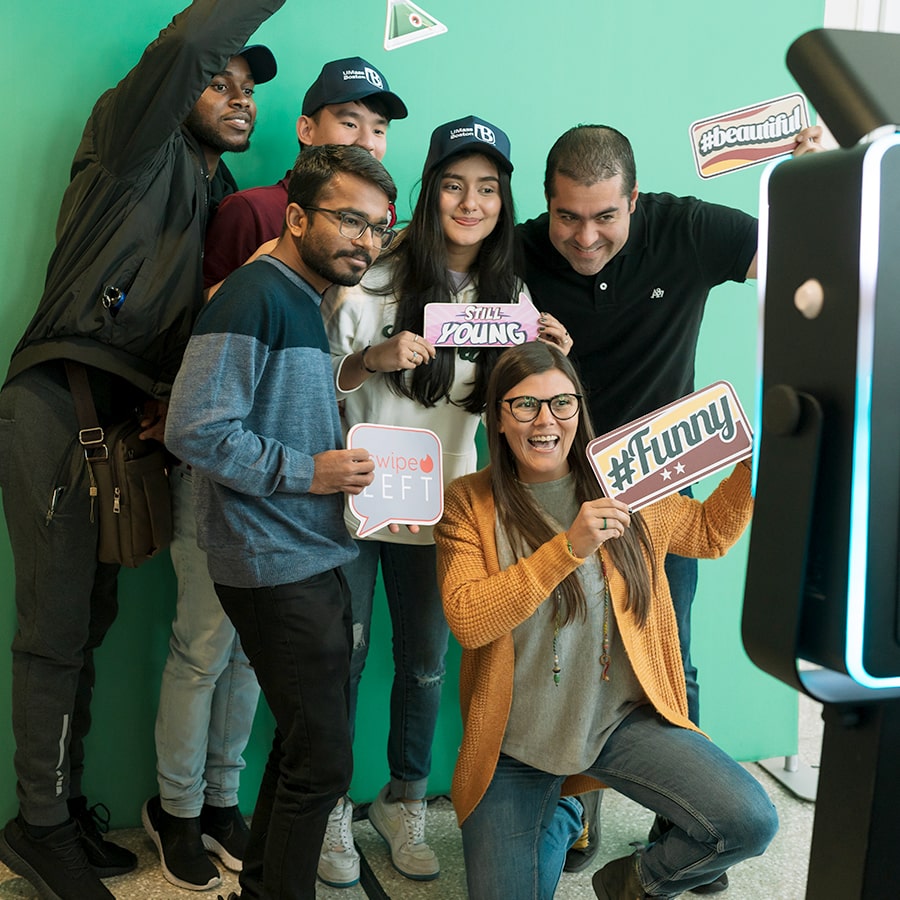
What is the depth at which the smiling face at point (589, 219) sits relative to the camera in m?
1.90

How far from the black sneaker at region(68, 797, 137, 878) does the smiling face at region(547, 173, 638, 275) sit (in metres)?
1.53

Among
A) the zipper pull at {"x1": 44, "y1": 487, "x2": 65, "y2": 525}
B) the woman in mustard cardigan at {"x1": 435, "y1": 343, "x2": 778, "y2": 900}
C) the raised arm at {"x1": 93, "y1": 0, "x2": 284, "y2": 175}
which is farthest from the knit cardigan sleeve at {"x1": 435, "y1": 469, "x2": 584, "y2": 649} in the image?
the raised arm at {"x1": 93, "y1": 0, "x2": 284, "y2": 175}

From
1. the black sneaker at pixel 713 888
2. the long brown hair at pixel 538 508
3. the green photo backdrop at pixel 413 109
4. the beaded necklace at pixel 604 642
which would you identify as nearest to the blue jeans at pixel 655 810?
the beaded necklace at pixel 604 642

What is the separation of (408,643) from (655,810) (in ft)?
2.20

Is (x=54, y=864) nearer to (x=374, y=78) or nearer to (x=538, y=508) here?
(x=538, y=508)

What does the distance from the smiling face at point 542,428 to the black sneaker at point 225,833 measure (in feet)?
3.53

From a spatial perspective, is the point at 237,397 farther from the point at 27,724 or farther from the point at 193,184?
the point at 27,724

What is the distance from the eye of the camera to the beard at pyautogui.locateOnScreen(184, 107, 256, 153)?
6.44ft

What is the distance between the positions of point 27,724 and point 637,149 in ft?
6.03

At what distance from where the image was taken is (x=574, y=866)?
2189mm

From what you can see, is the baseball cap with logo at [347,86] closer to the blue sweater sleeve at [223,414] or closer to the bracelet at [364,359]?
the bracelet at [364,359]

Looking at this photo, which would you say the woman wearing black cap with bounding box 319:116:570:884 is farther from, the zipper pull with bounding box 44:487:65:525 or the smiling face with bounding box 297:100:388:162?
the zipper pull with bounding box 44:487:65:525

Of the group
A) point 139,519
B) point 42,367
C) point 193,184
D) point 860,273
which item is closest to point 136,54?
point 193,184

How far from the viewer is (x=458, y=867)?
87.3 inches
